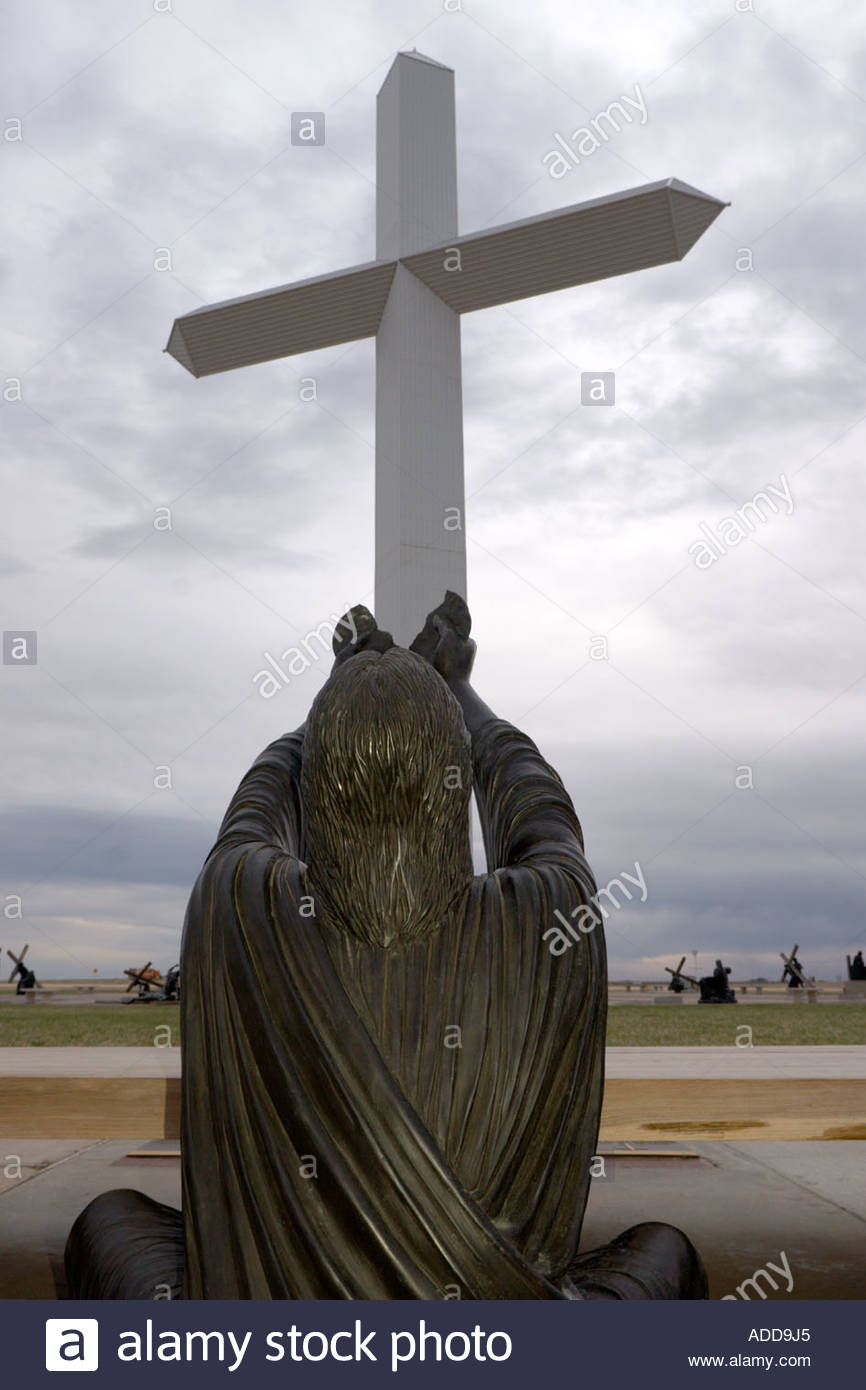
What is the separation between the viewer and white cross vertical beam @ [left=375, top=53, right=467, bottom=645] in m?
5.43

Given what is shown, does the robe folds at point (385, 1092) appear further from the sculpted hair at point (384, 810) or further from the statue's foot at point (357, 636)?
the statue's foot at point (357, 636)

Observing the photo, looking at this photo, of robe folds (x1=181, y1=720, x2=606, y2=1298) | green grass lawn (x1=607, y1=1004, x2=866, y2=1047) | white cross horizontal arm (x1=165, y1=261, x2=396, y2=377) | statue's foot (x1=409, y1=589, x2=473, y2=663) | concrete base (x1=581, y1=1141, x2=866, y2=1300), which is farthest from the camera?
green grass lawn (x1=607, y1=1004, x2=866, y2=1047)

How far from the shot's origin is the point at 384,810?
4.34 ft

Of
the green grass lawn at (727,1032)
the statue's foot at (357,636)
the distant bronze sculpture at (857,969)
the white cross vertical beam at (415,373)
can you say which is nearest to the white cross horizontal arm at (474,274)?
the white cross vertical beam at (415,373)

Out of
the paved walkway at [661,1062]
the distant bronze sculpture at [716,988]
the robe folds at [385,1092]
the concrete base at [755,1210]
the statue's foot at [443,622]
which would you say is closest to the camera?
the robe folds at [385,1092]

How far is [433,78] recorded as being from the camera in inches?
238

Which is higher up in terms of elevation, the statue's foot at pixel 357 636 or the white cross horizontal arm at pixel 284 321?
the white cross horizontal arm at pixel 284 321

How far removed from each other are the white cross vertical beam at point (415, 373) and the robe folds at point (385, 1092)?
12.7 feet

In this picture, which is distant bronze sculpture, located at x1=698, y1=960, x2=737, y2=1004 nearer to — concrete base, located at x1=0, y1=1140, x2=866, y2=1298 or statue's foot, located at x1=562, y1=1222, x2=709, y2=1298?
concrete base, located at x1=0, y1=1140, x2=866, y2=1298

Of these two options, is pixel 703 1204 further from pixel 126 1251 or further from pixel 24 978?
pixel 24 978

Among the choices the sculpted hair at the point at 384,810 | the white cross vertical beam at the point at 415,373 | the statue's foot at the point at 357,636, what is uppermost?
the white cross vertical beam at the point at 415,373

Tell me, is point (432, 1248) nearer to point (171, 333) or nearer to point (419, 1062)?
point (419, 1062)

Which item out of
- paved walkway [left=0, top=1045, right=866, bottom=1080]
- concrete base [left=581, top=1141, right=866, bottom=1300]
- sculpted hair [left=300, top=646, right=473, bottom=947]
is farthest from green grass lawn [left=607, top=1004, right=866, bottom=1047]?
sculpted hair [left=300, top=646, right=473, bottom=947]

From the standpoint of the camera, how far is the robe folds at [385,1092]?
1246 mm
